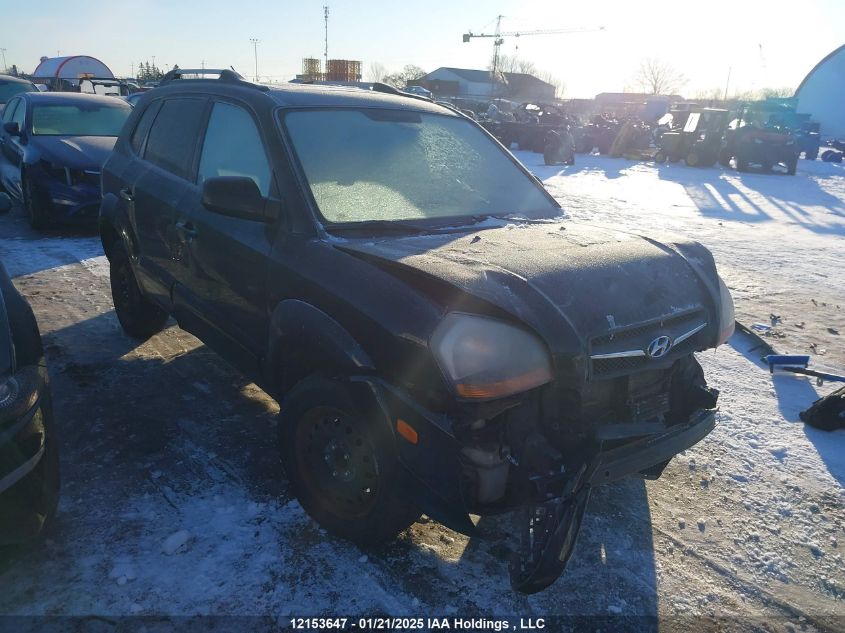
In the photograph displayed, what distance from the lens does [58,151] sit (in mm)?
7996

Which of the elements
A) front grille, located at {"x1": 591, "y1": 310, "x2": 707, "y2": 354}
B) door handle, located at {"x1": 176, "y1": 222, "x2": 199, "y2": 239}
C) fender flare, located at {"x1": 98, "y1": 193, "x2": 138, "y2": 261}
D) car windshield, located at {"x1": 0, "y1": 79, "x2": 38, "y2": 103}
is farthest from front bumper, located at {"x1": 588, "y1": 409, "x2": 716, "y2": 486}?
car windshield, located at {"x1": 0, "y1": 79, "x2": 38, "y2": 103}

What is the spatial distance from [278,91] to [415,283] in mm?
1697

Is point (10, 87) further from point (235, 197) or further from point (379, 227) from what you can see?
point (379, 227)

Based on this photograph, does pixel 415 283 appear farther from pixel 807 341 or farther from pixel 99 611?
pixel 807 341

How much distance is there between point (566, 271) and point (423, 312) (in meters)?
0.62

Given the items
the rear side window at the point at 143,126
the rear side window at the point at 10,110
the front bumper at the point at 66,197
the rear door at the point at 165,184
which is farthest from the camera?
the rear side window at the point at 10,110

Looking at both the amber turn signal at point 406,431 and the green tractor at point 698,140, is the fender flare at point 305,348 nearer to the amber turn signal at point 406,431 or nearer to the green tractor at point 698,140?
the amber turn signal at point 406,431

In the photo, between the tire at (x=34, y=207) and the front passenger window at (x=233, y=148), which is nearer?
the front passenger window at (x=233, y=148)

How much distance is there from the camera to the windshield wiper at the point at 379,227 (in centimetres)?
279

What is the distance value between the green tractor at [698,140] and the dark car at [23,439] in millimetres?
22487

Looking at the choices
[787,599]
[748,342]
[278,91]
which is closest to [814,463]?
[787,599]

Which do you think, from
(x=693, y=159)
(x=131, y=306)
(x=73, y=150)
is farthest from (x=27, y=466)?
(x=693, y=159)

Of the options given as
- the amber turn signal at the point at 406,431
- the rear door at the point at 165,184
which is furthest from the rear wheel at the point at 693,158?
the amber turn signal at the point at 406,431

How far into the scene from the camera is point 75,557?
8.48 ft
